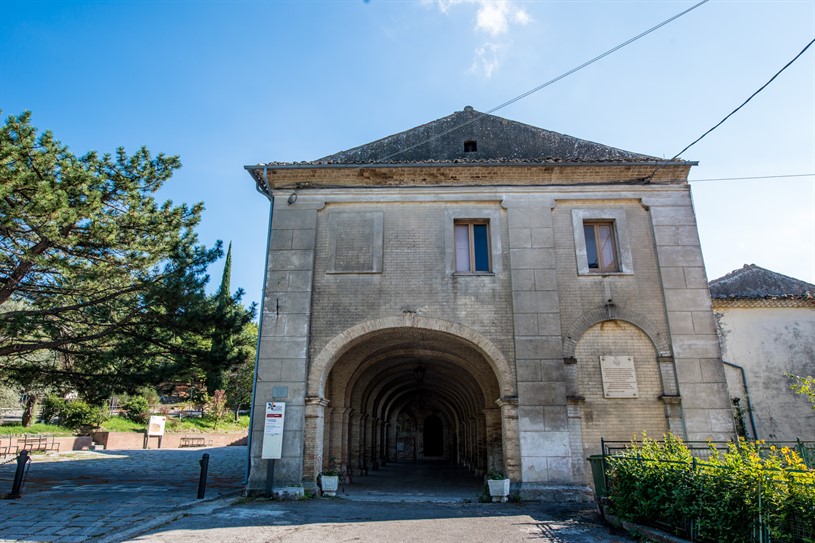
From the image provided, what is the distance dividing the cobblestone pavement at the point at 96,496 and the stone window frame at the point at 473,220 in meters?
7.49

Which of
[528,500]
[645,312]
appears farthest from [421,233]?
[528,500]

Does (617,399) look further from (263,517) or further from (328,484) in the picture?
(263,517)

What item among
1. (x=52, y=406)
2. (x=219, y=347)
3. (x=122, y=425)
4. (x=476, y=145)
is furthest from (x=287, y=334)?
(x=122, y=425)

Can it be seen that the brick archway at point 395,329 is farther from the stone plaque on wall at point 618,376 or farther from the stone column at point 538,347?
the stone plaque on wall at point 618,376

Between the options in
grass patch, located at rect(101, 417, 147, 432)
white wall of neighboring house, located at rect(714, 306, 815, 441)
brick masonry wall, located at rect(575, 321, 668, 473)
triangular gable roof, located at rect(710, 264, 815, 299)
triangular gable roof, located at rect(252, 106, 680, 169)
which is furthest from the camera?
grass patch, located at rect(101, 417, 147, 432)

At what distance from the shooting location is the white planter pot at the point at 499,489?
10734mm

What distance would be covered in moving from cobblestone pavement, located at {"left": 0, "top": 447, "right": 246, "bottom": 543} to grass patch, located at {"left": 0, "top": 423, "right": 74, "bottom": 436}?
373 inches

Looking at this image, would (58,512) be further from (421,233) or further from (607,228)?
(607,228)

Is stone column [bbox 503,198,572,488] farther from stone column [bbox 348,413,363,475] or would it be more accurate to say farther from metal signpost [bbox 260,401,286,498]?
stone column [bbox 348,413,363,475]

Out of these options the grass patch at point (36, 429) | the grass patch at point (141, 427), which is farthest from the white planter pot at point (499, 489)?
the grass patch at point (36, 429)

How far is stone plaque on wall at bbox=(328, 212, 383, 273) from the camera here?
12398 millimetres

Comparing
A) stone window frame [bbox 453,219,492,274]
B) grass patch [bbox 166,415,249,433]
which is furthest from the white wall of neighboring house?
grass patch [bbox 166,415,249,433]

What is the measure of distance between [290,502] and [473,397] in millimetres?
8803

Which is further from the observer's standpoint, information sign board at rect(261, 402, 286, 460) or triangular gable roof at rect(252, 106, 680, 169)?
triangular gable roof at rect(252, 106, 680, 169)
